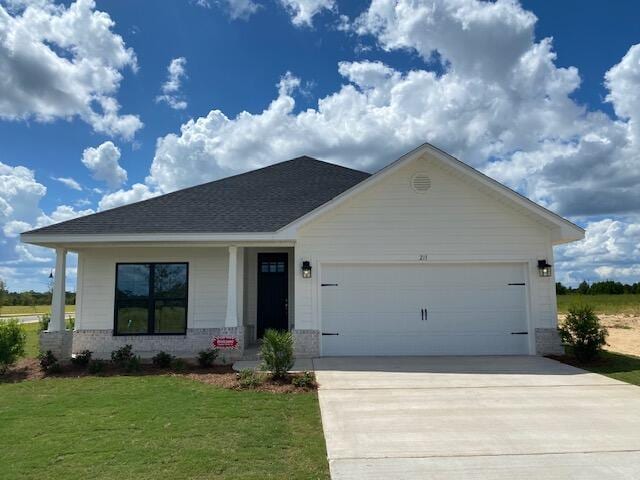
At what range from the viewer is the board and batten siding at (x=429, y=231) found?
11375 mm

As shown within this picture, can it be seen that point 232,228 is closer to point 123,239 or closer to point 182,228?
point 182,228

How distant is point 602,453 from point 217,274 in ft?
30.6

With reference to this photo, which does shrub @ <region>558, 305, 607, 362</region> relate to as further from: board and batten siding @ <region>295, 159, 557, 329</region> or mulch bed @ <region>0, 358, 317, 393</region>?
mulch bed @ <region>0, 358, 317, 393</region>

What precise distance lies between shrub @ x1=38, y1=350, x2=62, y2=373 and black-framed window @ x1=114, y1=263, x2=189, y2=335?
1.94 metres

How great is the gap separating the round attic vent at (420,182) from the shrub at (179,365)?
6.70 meters

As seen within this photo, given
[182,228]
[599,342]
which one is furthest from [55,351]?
[599,342]

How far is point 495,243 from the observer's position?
11461 millimetres

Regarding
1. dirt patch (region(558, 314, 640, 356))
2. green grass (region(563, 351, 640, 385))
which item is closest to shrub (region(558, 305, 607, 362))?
green grass (region(563, 351, 640, 385))

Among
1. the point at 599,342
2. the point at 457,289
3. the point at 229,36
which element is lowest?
the point at 599,342

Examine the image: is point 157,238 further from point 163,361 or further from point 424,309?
point 424,309

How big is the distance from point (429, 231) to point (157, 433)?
780cm

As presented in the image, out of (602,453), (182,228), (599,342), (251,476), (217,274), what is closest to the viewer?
(251,476)

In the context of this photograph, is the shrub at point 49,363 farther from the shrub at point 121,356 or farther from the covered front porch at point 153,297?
the covered front porch at point 153,297

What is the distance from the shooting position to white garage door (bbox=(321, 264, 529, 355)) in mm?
11336
